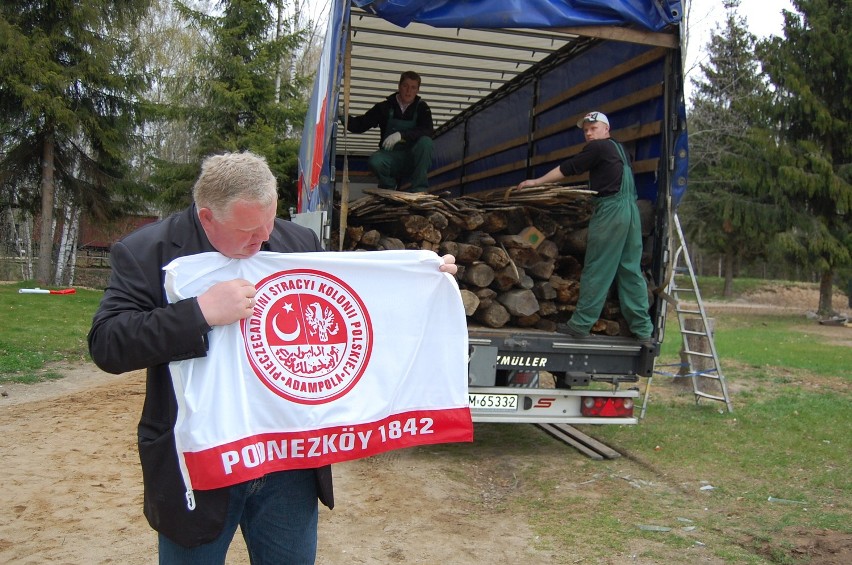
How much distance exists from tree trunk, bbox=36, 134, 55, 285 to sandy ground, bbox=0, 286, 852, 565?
1394 centimetres

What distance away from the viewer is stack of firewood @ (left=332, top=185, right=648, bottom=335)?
571 centimetres

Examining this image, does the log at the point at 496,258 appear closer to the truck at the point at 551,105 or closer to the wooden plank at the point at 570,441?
the truck at the point at 551,105

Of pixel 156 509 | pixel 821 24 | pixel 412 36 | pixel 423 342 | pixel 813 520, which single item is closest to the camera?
pixel 156 509

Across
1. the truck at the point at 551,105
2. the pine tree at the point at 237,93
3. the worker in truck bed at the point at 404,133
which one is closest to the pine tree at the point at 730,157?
the pine tree at the point at 237,93

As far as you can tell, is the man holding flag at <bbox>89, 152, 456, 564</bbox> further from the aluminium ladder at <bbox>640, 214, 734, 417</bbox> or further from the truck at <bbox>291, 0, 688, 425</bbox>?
the aluminium ladder at <bbox>640, 214, 734, 417</bbox>

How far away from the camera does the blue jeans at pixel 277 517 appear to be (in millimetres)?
2211

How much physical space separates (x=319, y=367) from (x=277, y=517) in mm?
485

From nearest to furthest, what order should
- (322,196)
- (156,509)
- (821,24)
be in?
(156,509)
(322,196)
(821,24)

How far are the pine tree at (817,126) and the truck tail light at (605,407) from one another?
55.6 feet

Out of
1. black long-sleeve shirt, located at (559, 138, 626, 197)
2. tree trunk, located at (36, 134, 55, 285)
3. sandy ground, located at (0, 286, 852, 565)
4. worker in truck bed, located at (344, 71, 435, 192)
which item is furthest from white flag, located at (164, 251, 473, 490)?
tree trunk, located at (36, 134, 55, 285)

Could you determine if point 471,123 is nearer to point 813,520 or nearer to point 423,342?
point 813,520

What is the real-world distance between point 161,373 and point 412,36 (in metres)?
5.93

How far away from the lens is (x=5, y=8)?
60.7 feet

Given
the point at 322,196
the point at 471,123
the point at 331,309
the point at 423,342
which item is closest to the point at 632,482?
the point at 322,196
